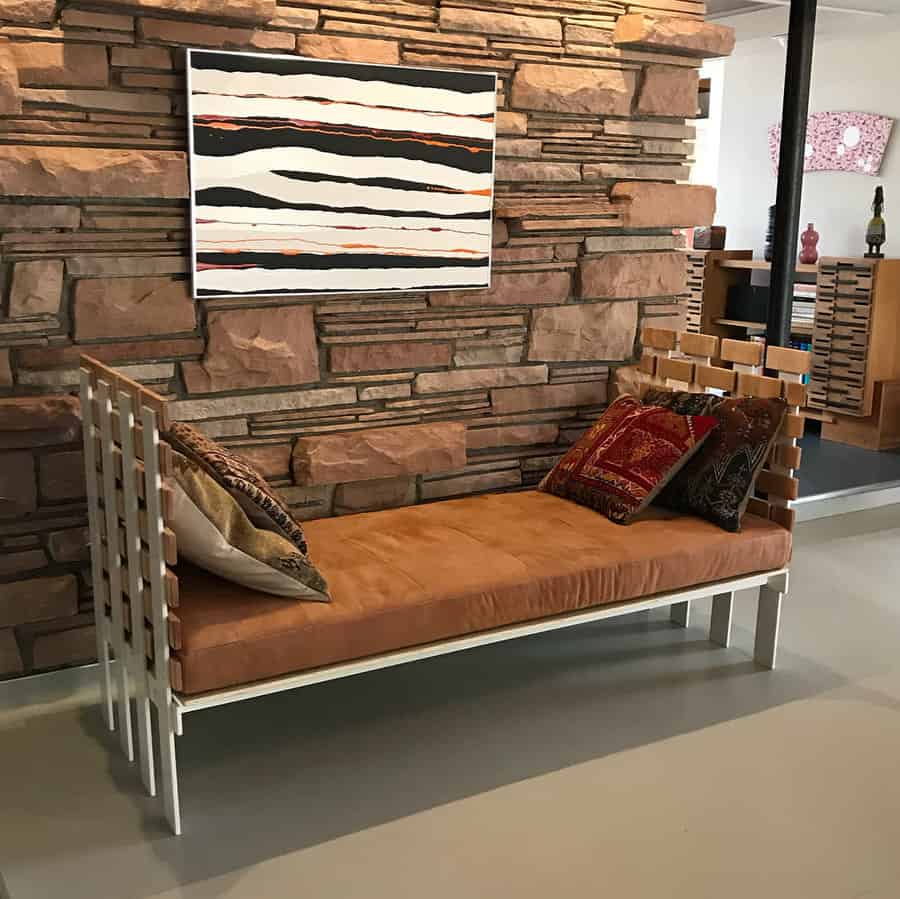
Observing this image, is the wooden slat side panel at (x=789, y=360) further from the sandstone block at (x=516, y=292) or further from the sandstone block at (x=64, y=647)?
the sandstone block at (x=64, y=647)

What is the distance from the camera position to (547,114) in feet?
11.7

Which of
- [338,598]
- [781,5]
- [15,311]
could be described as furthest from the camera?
[781,5]

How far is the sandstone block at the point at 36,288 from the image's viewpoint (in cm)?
283

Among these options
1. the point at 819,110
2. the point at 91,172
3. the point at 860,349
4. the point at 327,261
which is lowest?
the point at 860,349

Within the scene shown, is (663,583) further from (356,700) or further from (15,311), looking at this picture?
(15,311)

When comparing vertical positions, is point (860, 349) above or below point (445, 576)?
above

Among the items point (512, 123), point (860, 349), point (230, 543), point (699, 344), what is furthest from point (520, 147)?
point (860, 349)

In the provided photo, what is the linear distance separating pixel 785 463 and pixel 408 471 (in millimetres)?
1153

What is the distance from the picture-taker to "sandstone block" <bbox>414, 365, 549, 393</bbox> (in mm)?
3537

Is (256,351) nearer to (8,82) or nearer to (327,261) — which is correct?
(327,261)

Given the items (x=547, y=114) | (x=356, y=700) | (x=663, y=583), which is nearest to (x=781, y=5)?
(x=547, y=114)

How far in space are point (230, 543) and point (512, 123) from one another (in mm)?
→ 1758

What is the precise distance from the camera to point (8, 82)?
8.87 feet

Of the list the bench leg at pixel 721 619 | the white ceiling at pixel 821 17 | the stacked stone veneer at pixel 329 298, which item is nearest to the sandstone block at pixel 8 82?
the stacked stone veneer at pixel 329 298
